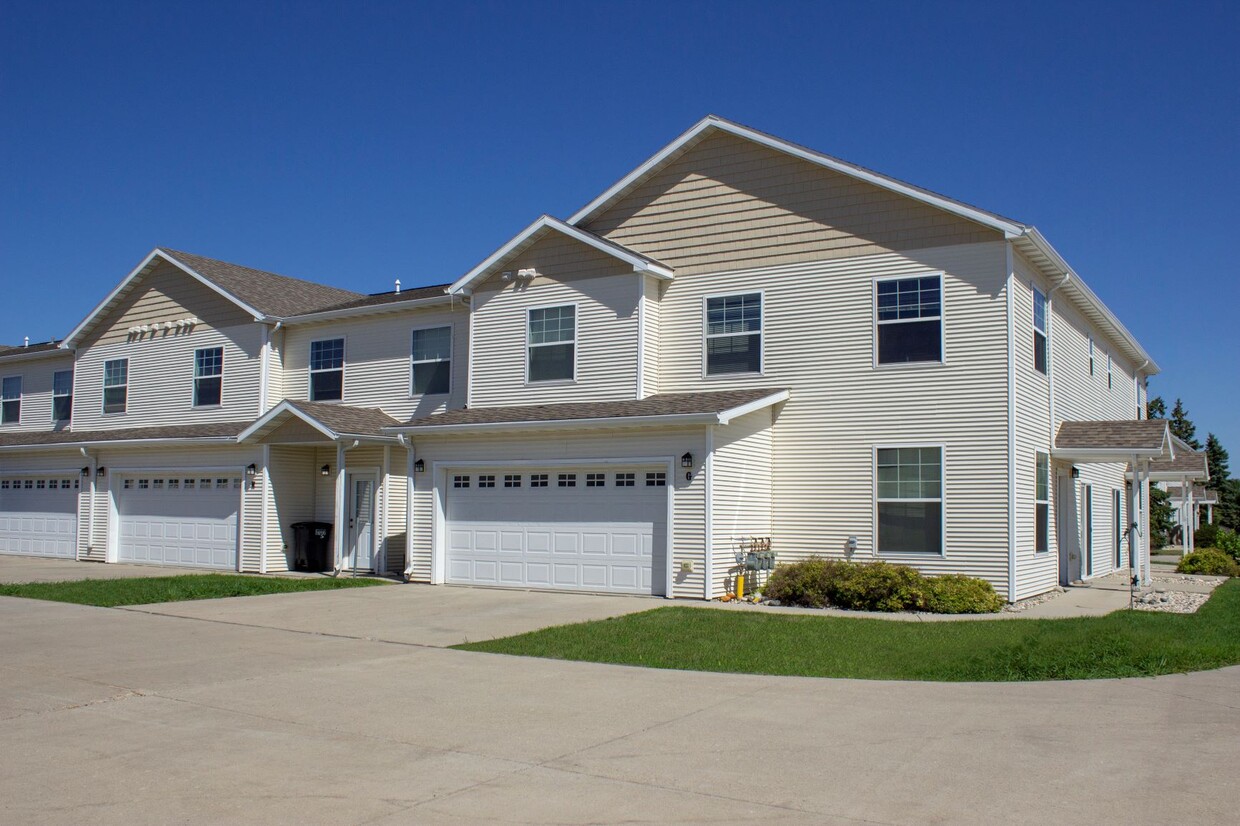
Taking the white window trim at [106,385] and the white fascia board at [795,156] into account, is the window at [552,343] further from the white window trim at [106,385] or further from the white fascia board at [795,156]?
the white window trim at [106,385]

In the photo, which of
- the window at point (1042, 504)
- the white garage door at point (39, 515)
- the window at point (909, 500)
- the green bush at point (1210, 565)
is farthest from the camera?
the white garage door at point (39, 515)

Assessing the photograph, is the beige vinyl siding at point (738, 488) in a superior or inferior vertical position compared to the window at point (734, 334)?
inferior

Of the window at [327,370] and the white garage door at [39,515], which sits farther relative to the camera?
the white garage door at [39,515]

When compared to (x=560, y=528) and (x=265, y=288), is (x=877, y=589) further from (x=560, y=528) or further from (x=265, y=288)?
(x=265, y=288)

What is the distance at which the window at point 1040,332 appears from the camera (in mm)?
18812

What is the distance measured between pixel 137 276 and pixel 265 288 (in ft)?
11.4

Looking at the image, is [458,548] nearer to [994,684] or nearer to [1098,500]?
[994,684]

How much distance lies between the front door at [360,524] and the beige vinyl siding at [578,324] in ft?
13.6

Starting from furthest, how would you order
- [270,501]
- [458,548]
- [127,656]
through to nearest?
[270,501] → [458,548] → [127,656]

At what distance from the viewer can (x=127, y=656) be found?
11625 mm

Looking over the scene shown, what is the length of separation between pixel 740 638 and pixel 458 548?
847 centimetres

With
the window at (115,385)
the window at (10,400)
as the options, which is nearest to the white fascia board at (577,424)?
the window at (115,385)

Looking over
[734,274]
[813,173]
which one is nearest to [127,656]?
[734,274]

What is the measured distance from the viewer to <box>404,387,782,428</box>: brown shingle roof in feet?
58.4
